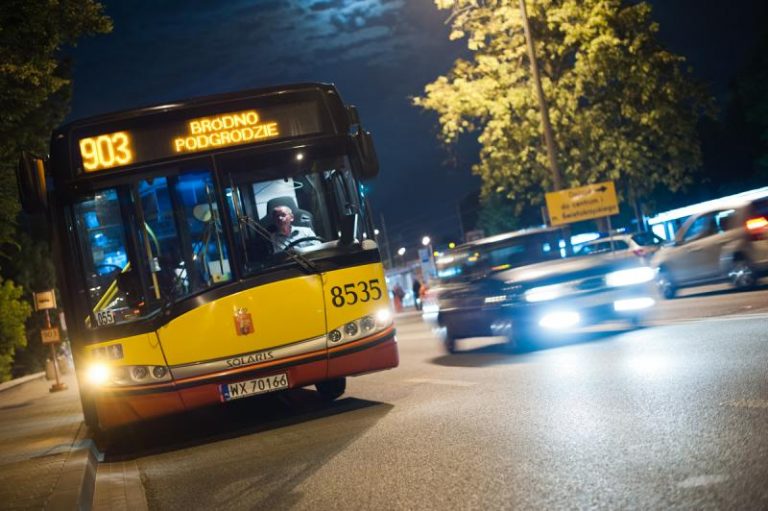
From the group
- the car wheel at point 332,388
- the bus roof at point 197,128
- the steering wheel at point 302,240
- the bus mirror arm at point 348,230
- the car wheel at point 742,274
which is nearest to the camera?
the steering wheel at point 302,240

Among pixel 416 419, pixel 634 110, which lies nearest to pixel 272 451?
pixel 416 419

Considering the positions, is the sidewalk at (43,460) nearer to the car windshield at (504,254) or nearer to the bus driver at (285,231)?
the bus driver at (285,231)

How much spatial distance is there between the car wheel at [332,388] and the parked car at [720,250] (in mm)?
8881

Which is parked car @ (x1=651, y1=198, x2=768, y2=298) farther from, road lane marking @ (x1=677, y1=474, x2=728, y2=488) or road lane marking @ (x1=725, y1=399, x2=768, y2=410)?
road lane marking @ (x1=677, y1=474, x2=728, y2=488)

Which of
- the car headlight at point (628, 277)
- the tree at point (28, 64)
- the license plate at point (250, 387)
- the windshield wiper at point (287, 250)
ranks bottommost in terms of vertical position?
the license plate at point (250, 387)

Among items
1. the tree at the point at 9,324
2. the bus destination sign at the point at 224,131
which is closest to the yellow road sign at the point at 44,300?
the tree at the point at 9,324

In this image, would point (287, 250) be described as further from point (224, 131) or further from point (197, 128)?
point (197, 128)

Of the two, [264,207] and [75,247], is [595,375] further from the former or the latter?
[75,247]

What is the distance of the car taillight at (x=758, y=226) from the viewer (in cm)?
1669

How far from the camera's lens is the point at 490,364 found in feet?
42.8

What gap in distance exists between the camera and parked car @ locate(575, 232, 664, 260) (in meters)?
25.2

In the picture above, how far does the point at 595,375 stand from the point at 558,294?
11.4 ft

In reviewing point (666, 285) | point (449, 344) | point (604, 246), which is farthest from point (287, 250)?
point (604, 246)

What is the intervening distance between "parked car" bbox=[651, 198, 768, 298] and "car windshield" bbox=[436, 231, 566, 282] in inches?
169
